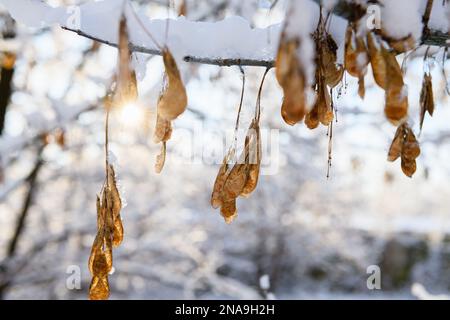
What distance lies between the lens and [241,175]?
0.80 metres

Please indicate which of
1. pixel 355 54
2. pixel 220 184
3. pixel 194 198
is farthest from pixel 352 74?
pixel 194 198

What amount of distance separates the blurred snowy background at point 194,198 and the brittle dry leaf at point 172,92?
0.52 feet

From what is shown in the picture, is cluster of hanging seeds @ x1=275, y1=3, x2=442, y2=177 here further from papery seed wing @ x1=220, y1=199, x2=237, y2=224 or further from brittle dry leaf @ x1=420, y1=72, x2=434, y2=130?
papery seed wing @ x1=220, y1=199, x2=237, y2=224

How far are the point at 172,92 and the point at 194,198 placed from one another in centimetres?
588

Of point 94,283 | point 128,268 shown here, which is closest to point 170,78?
point 94,283

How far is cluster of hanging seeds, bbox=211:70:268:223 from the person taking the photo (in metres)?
0.80

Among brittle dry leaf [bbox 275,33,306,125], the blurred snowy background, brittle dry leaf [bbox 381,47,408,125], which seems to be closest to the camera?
brittle dry leaf [bbox 275,33,306,125]

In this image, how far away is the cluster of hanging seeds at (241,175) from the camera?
80 cm

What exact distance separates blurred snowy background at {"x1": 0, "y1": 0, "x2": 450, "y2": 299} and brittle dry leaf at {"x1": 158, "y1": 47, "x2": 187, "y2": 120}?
159 millimetres

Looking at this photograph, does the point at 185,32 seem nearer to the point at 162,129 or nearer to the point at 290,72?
the point at 162,129

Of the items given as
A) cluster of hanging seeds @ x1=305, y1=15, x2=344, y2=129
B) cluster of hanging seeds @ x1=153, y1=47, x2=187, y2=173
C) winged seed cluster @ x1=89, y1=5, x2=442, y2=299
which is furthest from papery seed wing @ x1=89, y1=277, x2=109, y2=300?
cluster of hanging seeds @ x1=305, y1=15, x2=344, y2=129

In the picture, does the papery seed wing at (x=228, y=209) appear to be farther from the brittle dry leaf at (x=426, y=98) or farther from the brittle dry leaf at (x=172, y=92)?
the brittle dry leaf at (x=426, y=98)

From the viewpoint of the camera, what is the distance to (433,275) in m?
9.35
